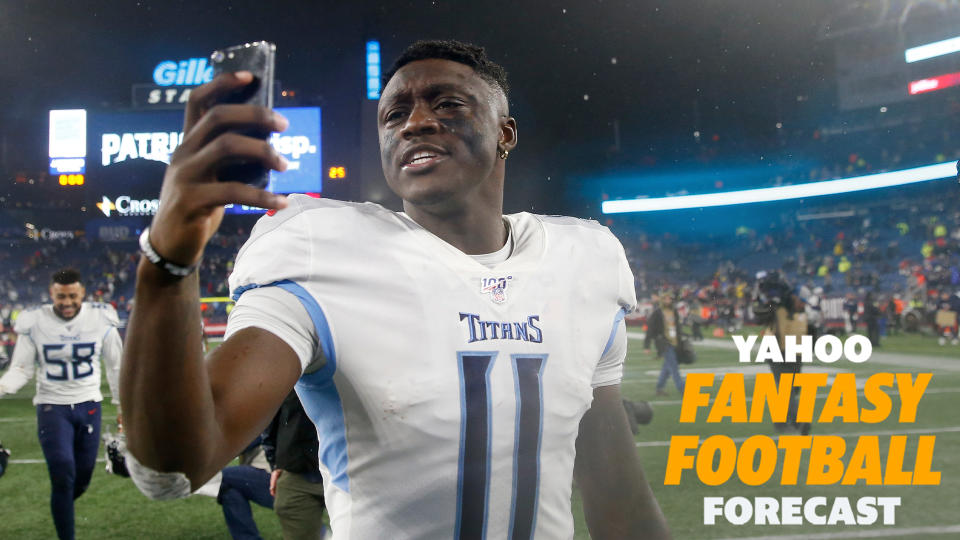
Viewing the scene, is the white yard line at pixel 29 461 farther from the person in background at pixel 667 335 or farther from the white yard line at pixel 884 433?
the person in background at pixel 667 335

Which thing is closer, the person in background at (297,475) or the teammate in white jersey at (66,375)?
the person in background at (297,475)

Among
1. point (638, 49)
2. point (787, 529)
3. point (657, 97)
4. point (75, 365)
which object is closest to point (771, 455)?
point (787, 529)

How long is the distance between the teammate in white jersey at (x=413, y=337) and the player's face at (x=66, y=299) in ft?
17.3

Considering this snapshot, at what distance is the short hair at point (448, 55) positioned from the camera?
5.81 feet

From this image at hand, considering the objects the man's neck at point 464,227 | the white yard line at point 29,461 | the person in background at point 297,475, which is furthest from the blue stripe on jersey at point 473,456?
the white yard line at point 29,461

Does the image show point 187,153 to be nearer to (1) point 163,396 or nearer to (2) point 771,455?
(1) point 163,396

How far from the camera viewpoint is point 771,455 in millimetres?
7258

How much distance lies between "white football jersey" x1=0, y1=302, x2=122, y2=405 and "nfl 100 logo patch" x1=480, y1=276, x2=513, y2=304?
4915mm

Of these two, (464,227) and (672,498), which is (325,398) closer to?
(464,227)

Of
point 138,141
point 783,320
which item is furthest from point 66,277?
point 138,141

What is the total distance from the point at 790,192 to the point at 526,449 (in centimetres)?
3438

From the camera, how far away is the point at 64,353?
5.94 m

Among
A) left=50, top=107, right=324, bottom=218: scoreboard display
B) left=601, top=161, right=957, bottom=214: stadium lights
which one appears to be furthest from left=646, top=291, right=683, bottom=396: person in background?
left=601, top=161, right=957, bottom=214: stadium lights

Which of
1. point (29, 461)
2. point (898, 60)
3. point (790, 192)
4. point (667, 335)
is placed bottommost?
point (29, 461)
